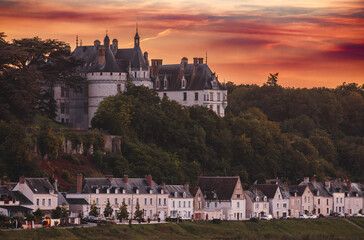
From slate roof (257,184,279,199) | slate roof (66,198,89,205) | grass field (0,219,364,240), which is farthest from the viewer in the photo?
slate roof (257,184,279,199)

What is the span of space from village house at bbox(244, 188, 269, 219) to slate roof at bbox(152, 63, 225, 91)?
23674 mm

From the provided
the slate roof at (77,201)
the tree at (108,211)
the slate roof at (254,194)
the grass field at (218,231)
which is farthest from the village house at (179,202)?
the slate roof at (77,201)

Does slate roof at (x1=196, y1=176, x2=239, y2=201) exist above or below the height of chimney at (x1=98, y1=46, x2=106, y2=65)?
below

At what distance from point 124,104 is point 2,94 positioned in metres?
17.7

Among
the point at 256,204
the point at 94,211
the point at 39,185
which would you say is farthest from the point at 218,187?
the point at 39,185

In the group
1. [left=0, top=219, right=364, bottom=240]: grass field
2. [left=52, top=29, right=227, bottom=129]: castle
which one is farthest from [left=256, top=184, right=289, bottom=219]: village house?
[left=52, top=29, right=227, bottom=129]: castle

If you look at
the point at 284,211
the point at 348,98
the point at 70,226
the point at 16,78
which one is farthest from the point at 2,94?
the point at 348,98

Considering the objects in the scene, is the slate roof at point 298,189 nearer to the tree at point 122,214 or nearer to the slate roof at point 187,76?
the slate roof at point 187,76

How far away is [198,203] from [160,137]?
61.7 ft

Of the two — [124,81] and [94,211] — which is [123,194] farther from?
[124,81]

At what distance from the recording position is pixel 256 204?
124 meters

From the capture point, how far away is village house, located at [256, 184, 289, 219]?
126 meters

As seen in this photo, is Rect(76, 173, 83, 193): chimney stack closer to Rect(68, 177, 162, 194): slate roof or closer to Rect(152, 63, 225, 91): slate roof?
Rect(68, 177, 162, 194): slate roof

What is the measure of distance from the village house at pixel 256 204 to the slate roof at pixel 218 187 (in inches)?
140
